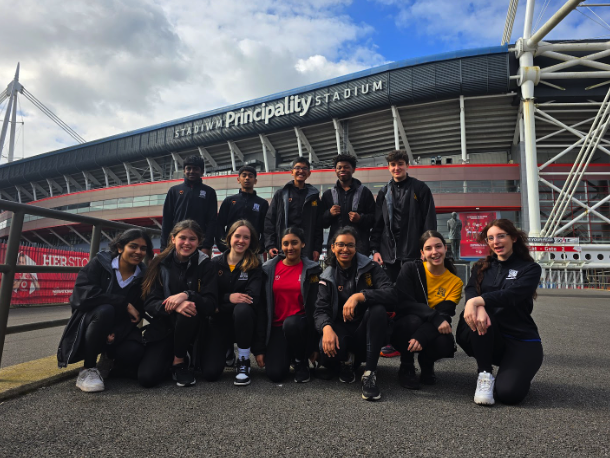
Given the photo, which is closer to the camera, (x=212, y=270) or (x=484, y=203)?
(x=212, y=270)

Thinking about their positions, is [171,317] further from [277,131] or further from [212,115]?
[212,115]

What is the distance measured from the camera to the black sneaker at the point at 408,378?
240 cm

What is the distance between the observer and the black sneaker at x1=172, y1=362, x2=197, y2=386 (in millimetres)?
2412

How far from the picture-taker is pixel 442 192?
76.3ft

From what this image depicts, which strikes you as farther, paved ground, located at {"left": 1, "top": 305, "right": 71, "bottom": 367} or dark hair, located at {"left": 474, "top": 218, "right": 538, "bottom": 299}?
paved ground, located at {"left": 1, "top": 305, "right": 71, "bottom": 367}

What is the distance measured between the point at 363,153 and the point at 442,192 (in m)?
8.01

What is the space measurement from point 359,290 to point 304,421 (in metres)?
1.13

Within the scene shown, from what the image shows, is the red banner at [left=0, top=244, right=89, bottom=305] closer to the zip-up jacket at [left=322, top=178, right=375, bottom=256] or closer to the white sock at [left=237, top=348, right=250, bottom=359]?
the white sock at [left=237, top=348, right=250, bottom=359]

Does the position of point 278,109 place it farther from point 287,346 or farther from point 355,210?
point 287,346

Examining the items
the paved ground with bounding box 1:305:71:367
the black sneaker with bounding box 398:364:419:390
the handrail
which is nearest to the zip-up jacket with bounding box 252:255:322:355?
the black sneaker with bounding box 398:364:419:390

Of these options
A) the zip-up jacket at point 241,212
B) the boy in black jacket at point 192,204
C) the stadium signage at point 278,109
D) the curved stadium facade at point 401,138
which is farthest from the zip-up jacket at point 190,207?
the stadium signage at point 278,109

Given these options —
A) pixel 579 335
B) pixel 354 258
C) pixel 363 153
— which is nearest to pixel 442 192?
pixel 363 153

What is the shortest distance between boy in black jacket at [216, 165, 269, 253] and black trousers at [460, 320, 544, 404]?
281 cm

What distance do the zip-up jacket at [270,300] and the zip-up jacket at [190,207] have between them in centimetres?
157
